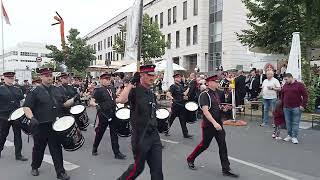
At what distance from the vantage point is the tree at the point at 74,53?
39.1 meters

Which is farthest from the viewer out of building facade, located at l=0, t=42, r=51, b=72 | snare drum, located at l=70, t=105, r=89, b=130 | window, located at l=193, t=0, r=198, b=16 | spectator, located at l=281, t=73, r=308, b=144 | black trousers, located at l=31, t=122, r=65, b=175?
building facade, located at l=0, t=42, r=51, b=72

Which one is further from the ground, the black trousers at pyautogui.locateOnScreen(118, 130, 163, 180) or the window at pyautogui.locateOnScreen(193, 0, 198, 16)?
the window at pyautogui.locateOnScreen(193, 0, 198, 16)

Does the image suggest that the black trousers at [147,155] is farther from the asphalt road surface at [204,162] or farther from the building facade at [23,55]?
the building facade at [23,55]

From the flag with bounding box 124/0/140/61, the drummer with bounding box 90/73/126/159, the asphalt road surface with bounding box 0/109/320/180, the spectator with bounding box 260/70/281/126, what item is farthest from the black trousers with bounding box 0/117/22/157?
the spectator with bounding box 260/70/281/126


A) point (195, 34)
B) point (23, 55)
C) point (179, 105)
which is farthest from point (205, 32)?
point (23, 55)

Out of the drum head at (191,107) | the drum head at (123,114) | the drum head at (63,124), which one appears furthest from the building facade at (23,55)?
the drum head at (63,124)

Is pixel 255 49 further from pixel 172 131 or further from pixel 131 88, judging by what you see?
pixel 131 88

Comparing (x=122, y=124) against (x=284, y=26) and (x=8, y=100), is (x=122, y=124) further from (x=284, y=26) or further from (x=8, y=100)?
(x=284, y=26)

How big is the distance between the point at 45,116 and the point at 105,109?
205 cm

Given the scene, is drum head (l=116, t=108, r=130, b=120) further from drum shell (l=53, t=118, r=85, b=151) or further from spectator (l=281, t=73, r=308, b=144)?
spectator (l=281, t=73, r=308, b=144)

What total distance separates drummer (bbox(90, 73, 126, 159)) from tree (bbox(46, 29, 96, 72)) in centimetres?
3071

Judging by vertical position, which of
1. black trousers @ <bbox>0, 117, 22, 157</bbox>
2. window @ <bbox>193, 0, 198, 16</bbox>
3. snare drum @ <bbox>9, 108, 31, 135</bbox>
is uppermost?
window @ <bbox>193, 0, 198, 16</bbox>

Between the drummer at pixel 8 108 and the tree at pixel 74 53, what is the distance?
30484 mm

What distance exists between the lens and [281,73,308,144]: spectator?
33.4 ft
